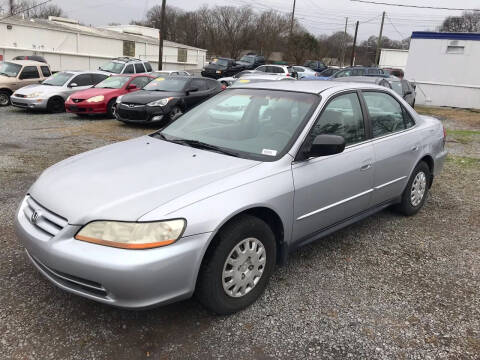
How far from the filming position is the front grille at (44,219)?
8.36 feet

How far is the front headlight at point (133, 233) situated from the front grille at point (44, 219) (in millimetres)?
202

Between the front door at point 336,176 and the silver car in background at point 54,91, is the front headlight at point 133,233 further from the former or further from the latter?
the silver car in background at point 54,91

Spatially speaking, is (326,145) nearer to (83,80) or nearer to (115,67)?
(83,80)

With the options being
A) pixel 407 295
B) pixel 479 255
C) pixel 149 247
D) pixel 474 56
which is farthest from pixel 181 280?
pixel 474 56

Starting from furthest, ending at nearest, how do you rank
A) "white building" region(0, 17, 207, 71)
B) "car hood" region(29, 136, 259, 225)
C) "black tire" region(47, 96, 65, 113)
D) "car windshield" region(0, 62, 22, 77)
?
"white building" region(0, 17, 207, 71)
"car windshield" region(0, 62, 22, 77)
"black tire" region(47, 96, 65, 113)
"car hood" region(29, 136, 259, 225)

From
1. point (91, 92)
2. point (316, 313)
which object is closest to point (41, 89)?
point (91, 92)

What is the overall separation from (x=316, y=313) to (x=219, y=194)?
3.79ft

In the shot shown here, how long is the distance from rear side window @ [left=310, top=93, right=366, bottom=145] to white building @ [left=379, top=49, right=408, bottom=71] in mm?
51640

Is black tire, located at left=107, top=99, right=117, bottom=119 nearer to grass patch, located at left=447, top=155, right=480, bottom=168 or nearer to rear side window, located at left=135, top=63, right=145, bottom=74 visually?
rear side window, located at left=135, top=63, right=145, bottom=74

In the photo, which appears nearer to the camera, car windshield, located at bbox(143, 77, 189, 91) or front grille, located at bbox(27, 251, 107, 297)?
front grille, located at bbox(27, 251, 107, 297)

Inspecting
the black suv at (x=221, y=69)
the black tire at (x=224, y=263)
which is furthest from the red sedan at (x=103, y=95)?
the black suv at (x=221, y=69)

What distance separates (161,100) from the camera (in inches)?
425

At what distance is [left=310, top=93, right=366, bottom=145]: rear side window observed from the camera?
3.46 m

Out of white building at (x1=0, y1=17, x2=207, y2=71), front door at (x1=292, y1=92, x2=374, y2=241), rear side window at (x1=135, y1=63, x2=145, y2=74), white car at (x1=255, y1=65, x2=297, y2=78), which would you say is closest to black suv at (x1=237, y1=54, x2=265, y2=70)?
white car at (x1=255, y1=65, x2=297, y2=78)
